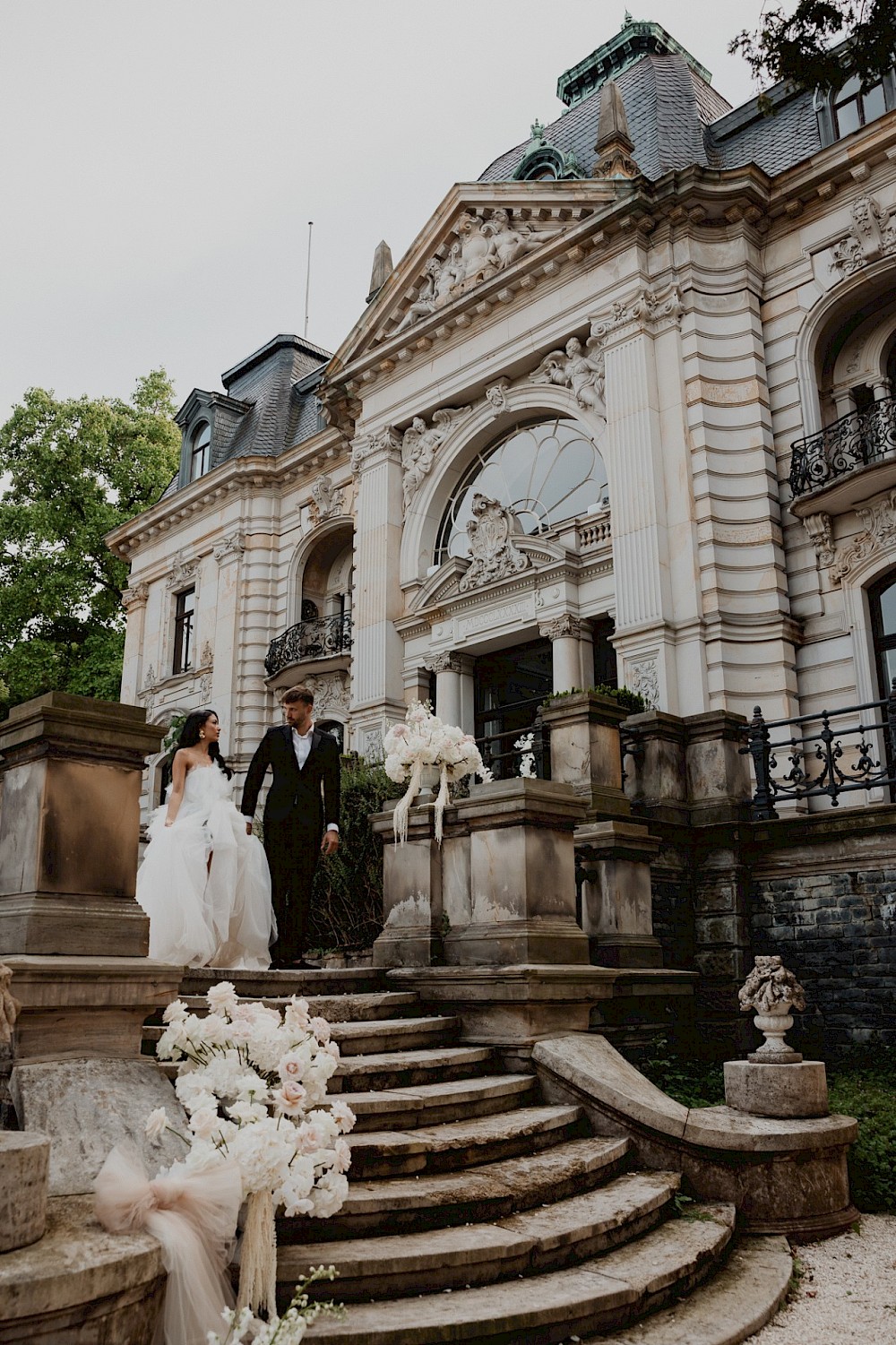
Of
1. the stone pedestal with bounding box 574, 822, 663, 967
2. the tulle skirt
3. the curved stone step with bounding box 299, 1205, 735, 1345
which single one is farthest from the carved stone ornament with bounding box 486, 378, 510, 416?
the curved stone step with bounding box 299, 1205, 735, 1345

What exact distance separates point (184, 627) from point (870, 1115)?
83.0 feet

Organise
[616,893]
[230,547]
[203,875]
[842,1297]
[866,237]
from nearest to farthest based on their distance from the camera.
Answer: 1. [842,1297]
2. [203,875]
3. [616,893]
4. [866,237]
5. [230,547]

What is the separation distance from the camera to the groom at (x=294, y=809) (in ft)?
27.6

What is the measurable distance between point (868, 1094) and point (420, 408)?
16.4 meters

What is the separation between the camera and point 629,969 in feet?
31.0

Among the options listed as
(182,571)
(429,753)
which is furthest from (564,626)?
(182,571)

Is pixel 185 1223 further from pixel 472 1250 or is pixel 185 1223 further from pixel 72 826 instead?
pixel 72 826

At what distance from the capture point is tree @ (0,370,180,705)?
3120cm

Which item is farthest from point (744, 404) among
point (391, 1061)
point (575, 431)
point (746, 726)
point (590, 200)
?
point (391, 1061)

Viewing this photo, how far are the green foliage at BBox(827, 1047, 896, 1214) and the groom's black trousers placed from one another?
437 cm

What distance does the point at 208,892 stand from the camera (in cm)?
765

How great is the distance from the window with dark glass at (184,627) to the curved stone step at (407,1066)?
2406cm

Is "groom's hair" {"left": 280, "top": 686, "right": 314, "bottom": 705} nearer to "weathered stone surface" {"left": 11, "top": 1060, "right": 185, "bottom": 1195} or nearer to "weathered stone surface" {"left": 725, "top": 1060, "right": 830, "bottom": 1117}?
"weathered stone surface" {"left": 11, "top": 1060, "right": 185, "bottom": 1195}

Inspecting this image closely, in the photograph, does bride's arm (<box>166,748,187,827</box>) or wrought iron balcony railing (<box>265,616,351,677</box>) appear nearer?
bride's arm (<box>166,748,187,827</box>)
